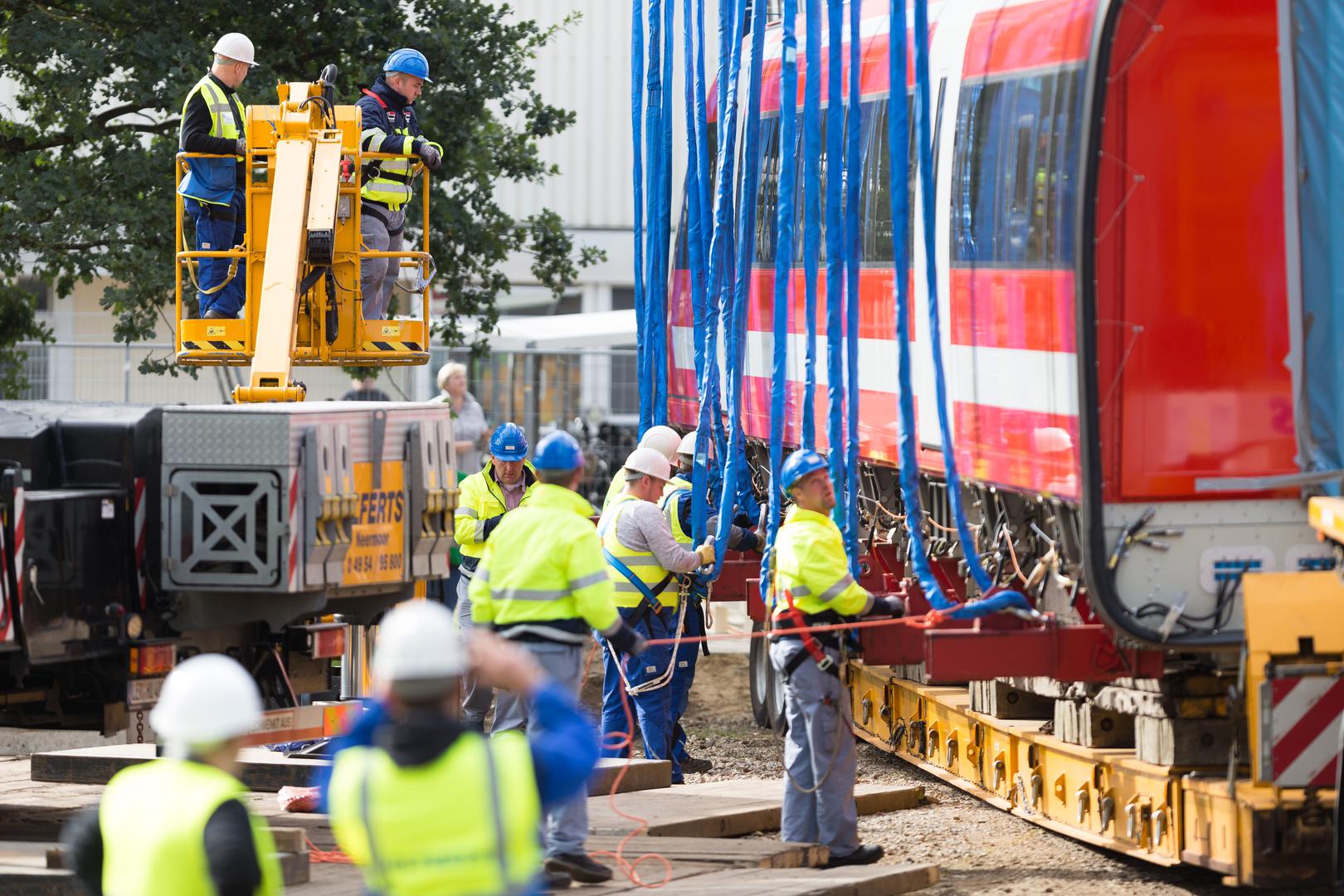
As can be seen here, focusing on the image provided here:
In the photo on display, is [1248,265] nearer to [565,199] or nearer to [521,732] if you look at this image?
[521,732]

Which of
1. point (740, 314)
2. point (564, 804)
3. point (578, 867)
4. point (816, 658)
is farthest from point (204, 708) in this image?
point (740, 314)

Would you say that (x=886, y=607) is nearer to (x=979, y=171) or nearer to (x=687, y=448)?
(x=979, y=171)

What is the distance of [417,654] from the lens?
429cm

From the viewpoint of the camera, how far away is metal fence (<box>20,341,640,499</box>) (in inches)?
888

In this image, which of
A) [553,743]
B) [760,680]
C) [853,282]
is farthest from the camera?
[760,680]

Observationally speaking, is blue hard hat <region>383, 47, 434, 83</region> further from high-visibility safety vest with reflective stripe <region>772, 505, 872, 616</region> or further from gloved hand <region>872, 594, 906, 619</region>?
gloved hand <region>872, 594, 906, 619</region>

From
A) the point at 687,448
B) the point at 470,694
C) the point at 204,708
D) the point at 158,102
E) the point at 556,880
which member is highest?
the point at 158,102

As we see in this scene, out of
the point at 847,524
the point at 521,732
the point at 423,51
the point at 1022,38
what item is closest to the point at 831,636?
the point at 847,524

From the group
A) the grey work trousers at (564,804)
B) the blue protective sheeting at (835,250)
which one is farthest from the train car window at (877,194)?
the grey work trousers at (564,804)

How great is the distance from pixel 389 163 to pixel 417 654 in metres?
8.47

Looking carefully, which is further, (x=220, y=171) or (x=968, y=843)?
(x=220, y=171)

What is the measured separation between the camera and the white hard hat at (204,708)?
14.3 ft

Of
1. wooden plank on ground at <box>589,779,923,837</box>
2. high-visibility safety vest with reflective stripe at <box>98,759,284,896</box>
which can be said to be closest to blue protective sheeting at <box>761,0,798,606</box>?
wooden plank on ground at <box>589,779,923,837</box>

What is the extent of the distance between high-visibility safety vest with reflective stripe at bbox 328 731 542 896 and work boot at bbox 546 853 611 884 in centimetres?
387
